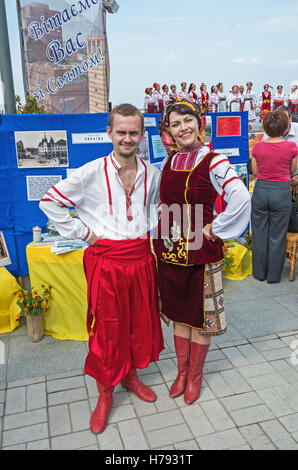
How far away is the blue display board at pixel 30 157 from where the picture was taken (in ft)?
13.6

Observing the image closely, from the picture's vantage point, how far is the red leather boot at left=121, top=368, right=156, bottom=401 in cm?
269

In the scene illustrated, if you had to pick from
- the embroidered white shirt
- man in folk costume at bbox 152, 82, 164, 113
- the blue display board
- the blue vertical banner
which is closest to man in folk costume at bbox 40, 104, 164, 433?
the embroidered white shirt

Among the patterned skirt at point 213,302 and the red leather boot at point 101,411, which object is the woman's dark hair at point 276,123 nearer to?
the patterned skirt at point 213,302

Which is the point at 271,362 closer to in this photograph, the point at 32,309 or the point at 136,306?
the point at 136,306

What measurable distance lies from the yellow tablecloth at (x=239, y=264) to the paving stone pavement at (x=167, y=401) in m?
1.06

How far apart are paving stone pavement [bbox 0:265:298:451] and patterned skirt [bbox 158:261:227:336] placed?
0.55 metres

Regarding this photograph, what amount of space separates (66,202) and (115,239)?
360mm

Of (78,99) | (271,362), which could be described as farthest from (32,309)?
(78,99)

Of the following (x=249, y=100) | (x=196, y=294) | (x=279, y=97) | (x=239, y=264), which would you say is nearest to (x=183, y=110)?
(x=196, y=294)

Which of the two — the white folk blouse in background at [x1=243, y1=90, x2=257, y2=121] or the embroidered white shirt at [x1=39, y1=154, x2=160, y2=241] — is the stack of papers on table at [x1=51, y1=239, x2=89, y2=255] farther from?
the white folk blouse in background at [x1=243, y1=90, x2=257, y2=121]

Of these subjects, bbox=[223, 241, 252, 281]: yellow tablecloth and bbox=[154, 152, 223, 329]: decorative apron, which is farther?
bbox=[223, 241, 252, 281]: yellow tablecloth

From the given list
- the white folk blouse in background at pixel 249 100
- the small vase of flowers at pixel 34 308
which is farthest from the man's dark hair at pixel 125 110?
the white folk blouse in background at pixel 249 100

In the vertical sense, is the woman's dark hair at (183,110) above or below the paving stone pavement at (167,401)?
above

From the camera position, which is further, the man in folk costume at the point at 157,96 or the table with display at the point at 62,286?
the man in folk costume at the point at 157,96
